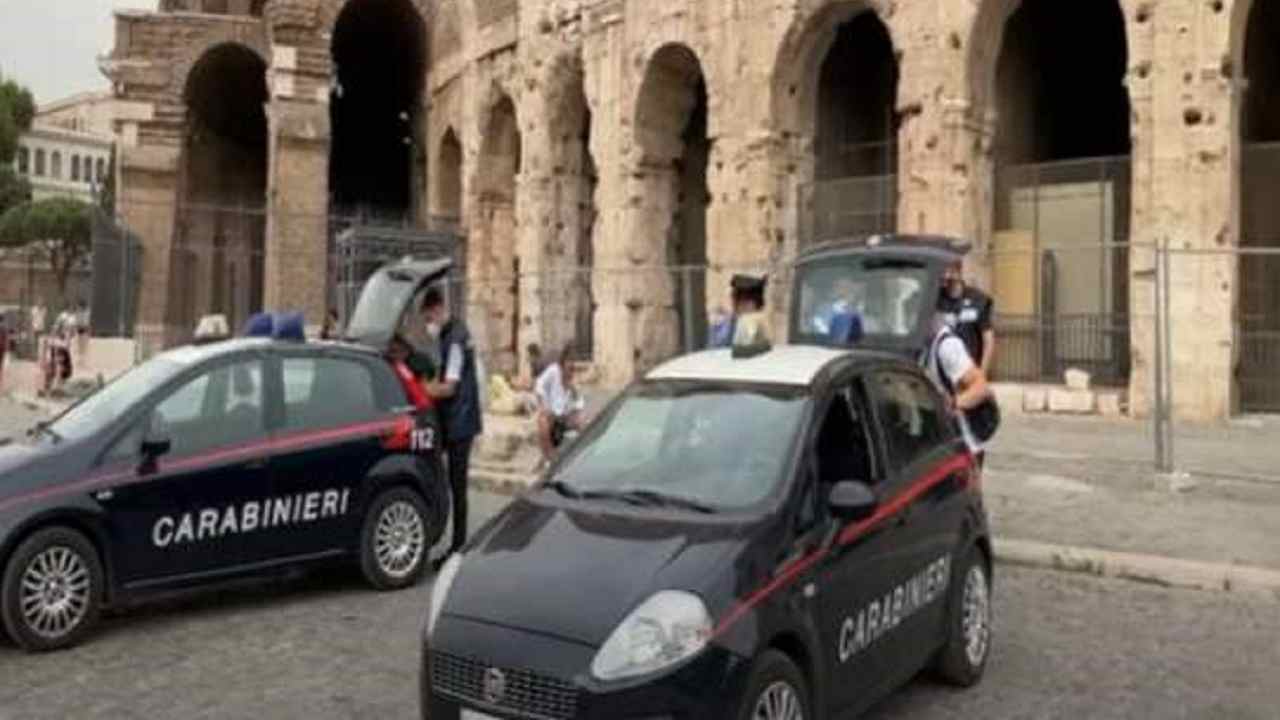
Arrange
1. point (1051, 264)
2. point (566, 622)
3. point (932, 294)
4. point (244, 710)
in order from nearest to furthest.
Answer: point (566, 622)
point (244, 710)
point (932, 294)
point (1051, 264)

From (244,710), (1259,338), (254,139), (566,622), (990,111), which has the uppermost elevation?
(254,139)

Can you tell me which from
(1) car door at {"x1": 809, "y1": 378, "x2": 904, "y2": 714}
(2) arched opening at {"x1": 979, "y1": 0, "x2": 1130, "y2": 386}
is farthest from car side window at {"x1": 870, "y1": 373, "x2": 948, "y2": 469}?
(2) arched opening at {"x1": 979, "y1": 0, "x2": 1130, "y2": 386}

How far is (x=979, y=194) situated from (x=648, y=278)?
7050mm

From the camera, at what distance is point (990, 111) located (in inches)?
813

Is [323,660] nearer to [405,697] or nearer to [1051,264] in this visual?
[405,697]

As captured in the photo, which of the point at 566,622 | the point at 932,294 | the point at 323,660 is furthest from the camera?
the point at 932,294

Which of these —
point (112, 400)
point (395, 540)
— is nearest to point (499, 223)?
point (395, 540)

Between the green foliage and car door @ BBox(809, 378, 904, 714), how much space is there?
234 ft

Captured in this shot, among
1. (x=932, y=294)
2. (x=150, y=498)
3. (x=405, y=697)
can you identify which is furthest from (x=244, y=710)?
(x=932, y=294)

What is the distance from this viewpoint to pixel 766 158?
23016 mm

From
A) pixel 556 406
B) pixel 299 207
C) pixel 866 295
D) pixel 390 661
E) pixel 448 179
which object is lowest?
pixel 390 661

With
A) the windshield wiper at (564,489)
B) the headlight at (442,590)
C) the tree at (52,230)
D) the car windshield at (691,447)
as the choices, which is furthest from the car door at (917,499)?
the tree at (52,230)

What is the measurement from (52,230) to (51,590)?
6995 centimetres

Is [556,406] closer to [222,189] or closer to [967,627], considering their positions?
[967,627]
